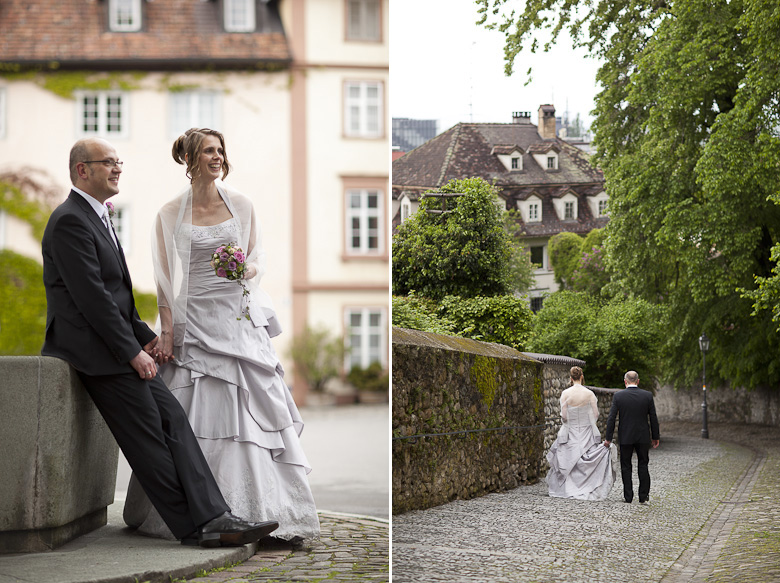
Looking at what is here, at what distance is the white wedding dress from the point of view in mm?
4109

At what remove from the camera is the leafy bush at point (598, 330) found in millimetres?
4715

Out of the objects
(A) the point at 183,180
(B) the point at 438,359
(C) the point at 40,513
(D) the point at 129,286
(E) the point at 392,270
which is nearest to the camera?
(C) the point at 40,513

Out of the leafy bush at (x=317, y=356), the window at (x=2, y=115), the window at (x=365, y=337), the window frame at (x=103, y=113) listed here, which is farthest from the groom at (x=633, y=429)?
the window at (x=2, y=115)

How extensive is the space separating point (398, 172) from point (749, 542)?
2.28 metres

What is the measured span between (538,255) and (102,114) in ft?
93.2

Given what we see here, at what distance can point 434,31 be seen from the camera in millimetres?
4793

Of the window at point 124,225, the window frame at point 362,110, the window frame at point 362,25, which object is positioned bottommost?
the window at point 124,225

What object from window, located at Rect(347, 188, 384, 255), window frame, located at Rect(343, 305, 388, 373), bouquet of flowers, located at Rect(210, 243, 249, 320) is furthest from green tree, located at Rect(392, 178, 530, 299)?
window, located at Rect(347, 188, 384, 255)

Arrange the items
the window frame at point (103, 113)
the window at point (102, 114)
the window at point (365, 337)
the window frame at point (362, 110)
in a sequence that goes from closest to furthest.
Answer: the window at point (365, 337) < the window frame at point (362, 110) < the window frame at point (103, 113) < the window at point (102, 114)

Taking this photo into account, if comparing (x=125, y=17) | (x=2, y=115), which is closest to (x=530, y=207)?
(x=125, y=17)

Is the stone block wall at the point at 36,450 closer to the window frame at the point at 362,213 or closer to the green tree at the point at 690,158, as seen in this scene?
the green tree at the point at 690,158

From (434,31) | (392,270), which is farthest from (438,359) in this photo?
(434,31)

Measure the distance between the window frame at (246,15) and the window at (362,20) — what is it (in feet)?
9.20

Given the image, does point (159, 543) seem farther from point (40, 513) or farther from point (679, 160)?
point (679, 160)
